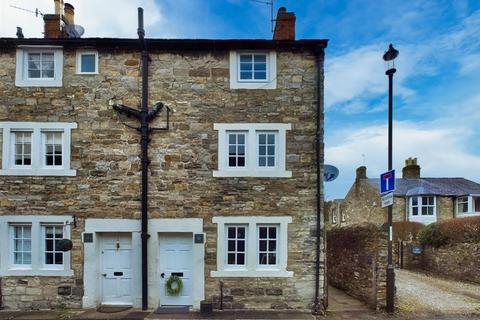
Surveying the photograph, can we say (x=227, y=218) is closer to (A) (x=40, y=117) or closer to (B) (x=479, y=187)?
(A) (x=40, y=117)

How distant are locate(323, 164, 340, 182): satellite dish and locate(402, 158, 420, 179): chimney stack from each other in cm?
2203

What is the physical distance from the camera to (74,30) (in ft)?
32.7

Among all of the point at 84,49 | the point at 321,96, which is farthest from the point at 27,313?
the point at 321,96

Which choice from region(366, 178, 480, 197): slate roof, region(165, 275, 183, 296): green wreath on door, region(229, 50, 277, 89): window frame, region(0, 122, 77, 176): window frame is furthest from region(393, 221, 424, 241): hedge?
region(0, 122, 77, 176): window frame

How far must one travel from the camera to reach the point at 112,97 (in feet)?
30.3

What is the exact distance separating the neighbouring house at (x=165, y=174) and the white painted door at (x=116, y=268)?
4 cm

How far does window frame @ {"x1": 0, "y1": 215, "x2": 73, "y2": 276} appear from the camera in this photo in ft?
29.2

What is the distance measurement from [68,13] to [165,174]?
6.37 metres

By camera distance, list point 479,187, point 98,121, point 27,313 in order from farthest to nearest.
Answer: point 479,187 → point 98,121 → point 27,313

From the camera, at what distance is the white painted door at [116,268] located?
358 inches

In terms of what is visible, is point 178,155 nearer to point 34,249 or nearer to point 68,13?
point 34,249

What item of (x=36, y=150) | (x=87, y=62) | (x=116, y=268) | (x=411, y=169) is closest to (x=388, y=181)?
(x=116, y=268)

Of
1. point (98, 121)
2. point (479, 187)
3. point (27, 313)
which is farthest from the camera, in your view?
point (479, 187)

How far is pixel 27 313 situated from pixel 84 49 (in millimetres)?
7638
